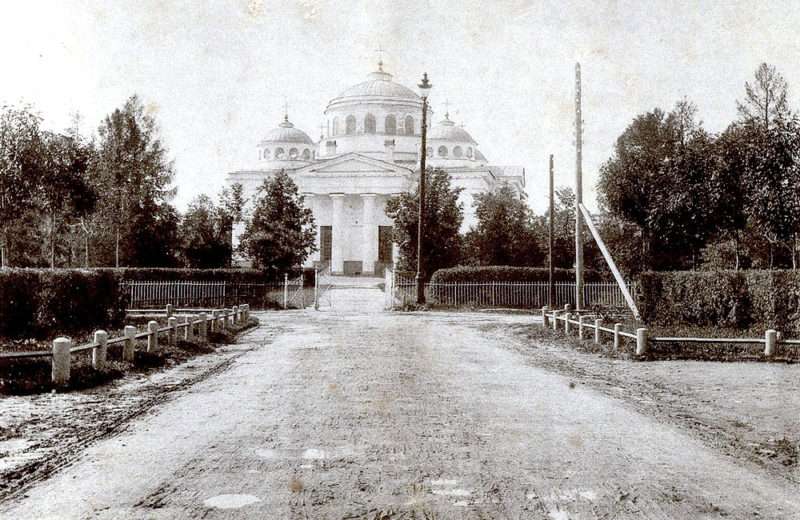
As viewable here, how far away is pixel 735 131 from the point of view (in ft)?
80.1

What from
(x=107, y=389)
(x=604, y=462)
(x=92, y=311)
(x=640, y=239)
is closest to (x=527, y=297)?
→ (x=640, y=239)

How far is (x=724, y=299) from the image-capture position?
17219 mm

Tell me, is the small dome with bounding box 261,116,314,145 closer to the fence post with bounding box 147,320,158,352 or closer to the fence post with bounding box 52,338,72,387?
the fence post with bounding box 147,320,158,352

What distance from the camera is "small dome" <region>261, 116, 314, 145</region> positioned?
239ft

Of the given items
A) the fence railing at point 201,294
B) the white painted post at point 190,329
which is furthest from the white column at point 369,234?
the white painted post at point 190,329

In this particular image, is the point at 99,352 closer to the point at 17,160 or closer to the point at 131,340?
the point at 131,340

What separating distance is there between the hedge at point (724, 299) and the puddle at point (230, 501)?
42.9 feet

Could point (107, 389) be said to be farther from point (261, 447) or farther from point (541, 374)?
point (541, 374)

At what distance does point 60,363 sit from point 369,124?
2283 inches

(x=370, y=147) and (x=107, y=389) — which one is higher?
(x=370, y=147)

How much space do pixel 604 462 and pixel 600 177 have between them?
29792 millimetres

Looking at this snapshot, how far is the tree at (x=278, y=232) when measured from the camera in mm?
35219

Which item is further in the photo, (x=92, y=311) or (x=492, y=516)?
(x=92, y=311)

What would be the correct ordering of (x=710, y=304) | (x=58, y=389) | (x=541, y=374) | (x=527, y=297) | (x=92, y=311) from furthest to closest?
(x=527, y=297) < (x=710, y=304) < (x=92, y=311) < (x=541, y=374) < (x=58, y=389)
